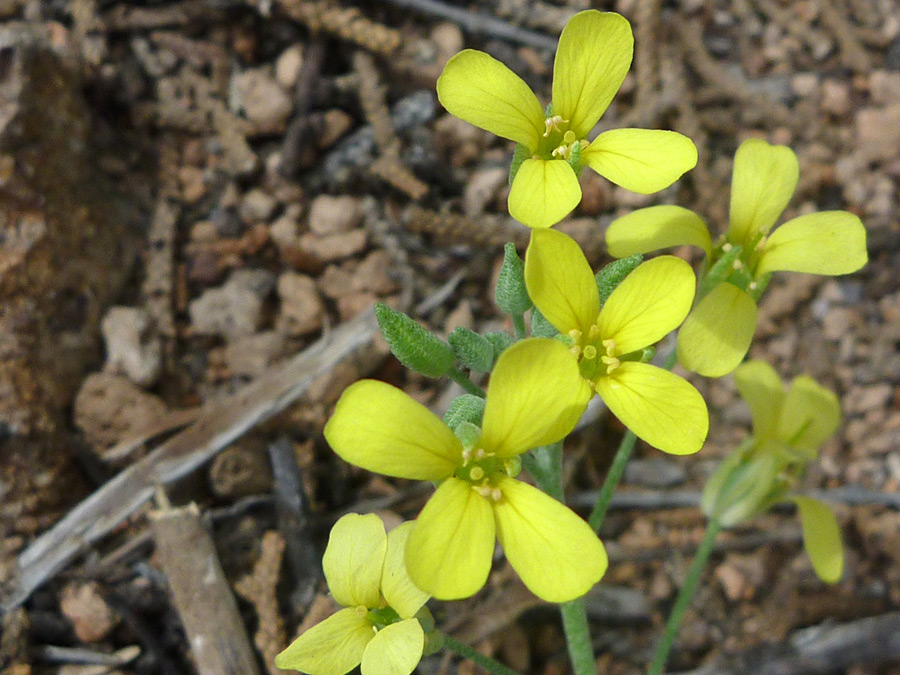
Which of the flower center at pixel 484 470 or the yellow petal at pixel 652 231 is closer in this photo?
the flower center at pixel 484 470

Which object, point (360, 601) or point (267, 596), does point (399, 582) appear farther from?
point (267, 596)

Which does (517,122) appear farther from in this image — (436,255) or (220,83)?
(220,83)

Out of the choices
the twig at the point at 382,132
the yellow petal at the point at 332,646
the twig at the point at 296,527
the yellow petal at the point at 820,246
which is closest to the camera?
the yellow petal at the point at 332,646

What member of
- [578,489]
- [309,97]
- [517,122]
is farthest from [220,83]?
[578,489]

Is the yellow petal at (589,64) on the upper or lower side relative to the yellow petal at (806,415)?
upper

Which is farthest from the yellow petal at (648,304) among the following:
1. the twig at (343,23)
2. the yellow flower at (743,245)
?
the twig at (343,23)

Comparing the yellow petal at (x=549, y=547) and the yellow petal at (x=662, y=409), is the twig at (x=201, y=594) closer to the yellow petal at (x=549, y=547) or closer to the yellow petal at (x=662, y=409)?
the yellow petal at (x=549, y=547)

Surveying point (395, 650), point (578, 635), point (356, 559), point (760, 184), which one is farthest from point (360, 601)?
point (760, 184)
